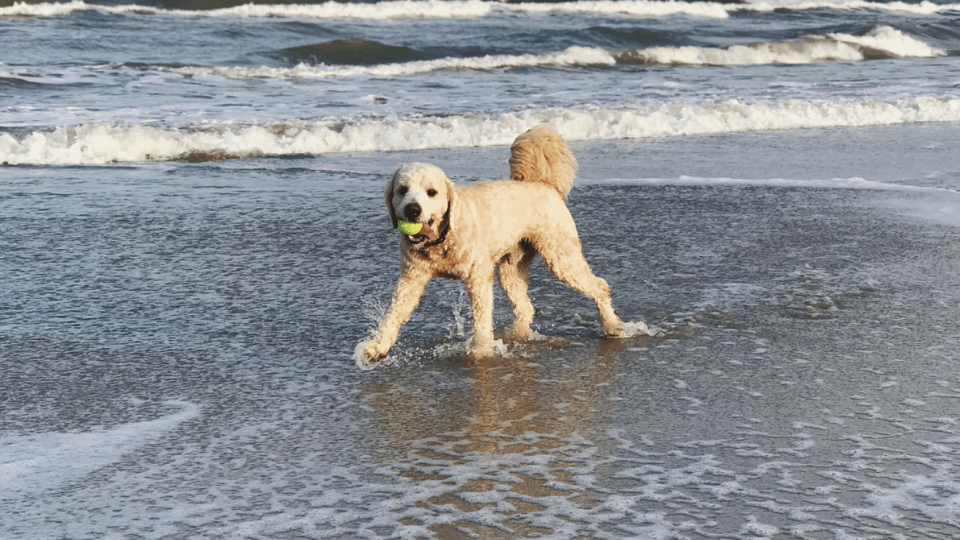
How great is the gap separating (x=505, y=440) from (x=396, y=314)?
1026mm

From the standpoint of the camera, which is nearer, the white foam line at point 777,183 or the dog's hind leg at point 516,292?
the dog's hind leg at point 516,292

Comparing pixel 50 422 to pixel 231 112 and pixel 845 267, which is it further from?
pixel 231 112

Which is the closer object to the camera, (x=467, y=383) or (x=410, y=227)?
(x=410, y=227)

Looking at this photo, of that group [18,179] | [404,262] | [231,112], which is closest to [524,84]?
[231,112]

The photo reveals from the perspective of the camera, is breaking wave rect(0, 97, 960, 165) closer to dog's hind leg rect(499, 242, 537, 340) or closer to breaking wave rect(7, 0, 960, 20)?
dog's hind leg rect(499, 242, 537, 340)

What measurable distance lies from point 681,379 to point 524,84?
16.0 meters

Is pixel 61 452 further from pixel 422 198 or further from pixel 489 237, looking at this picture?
pixel 489 237

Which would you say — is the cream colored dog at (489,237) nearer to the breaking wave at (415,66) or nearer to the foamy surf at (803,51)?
the breaking wave at (415,66)

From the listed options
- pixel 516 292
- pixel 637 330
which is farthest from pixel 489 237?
pixel 637 330

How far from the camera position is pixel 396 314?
487cm

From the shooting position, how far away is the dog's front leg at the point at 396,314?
4773 millimetres

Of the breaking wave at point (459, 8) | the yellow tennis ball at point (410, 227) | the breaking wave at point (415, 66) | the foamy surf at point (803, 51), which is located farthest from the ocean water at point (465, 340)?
the breaking wave at point (459, 8)

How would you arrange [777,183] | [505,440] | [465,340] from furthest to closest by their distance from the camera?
1. [777,183]
2. [465,340]
3. [505,440]

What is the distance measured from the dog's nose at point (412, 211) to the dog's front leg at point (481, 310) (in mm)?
630
